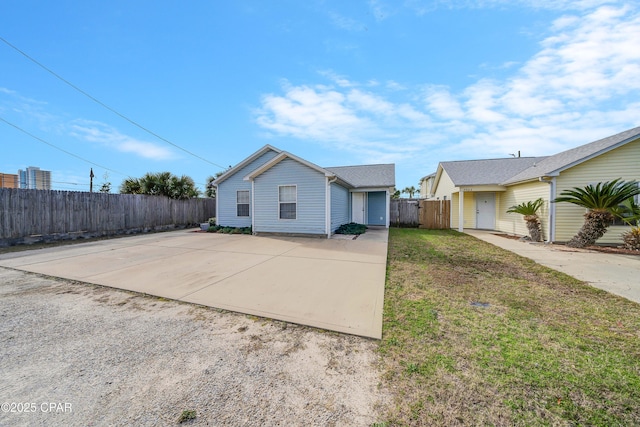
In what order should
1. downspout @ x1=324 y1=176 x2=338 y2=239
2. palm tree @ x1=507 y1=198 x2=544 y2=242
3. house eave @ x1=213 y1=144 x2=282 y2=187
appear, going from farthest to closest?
house eave @ x1=213 y1=144 x2=282 y2=187 → downspout @ x1=324 y1=176 x2=338 y2=239 → palm tree @ x1=507 y1=198 x2=544 y2=242

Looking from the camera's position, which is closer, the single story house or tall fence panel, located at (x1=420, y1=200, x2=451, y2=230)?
the single story house

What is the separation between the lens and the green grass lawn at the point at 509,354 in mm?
1794

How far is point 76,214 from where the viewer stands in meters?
10.9

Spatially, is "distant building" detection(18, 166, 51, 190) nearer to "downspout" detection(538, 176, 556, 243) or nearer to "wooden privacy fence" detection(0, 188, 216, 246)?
"wooden privacy fence" detection(0, 188, 216, 246)

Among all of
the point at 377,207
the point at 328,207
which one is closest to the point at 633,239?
the point at 328,207

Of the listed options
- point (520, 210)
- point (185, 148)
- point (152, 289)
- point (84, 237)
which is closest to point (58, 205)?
point (84, 237)

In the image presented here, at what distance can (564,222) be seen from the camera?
9.52 m

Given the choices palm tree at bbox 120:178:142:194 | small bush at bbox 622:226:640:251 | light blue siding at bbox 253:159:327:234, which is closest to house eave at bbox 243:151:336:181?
light blue siding at bbox 253:159:327:234

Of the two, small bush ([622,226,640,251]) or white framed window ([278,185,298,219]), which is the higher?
white framed window ([278,185,298,219])

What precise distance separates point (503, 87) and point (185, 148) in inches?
935

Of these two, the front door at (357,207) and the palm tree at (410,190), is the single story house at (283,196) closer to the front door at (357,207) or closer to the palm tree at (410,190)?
the front door at (357,207)

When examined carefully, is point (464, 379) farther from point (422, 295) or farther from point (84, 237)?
point (84, 237)

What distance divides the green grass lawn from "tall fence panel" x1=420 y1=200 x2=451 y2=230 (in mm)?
10750

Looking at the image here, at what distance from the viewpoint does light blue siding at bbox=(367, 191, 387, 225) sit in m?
16.7
